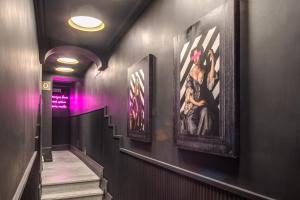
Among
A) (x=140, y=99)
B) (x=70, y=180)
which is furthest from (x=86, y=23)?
(x=70, y=180)

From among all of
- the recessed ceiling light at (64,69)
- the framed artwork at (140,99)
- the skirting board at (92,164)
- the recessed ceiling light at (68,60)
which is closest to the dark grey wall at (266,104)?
the framed artwork at (140,99)

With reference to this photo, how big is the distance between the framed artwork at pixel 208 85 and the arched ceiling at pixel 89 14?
1243 mm

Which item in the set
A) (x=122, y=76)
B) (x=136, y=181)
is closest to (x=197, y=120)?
(x=136, y=181)

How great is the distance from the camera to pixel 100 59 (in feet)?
15.6

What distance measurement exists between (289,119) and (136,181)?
2290mm

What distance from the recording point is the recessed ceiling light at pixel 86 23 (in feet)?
11.1

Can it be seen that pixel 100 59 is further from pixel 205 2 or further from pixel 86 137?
pixel 205 2

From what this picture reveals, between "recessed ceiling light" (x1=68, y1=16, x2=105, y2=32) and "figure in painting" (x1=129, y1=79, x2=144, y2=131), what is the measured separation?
3.68 ft

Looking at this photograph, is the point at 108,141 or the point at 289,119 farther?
the point at 108,141

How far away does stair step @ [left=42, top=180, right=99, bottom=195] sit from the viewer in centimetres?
440

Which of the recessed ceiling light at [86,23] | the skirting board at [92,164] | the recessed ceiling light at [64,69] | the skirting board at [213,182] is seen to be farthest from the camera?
the recessed ceiling light at [64,69]

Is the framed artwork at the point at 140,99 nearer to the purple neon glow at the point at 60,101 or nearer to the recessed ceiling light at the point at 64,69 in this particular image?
the recessed ceiling light at the point at 64,69

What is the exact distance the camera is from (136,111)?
301 centimetres

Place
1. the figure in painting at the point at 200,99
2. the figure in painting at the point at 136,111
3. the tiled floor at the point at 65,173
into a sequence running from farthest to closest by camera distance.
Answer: the tiled floor at the point at 65,173 → the figure in painting at the point at 136,111 → the figure in painting at the point at 200,99
